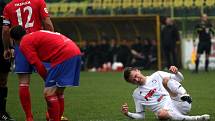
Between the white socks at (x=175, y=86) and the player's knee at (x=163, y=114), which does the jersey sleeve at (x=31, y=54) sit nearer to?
the player's knee at (x=163, y=114)

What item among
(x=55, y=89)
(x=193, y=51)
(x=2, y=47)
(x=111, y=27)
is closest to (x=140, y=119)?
(x=55, y=89)

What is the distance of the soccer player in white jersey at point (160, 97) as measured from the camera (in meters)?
9.97

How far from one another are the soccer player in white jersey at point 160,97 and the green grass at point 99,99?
49cm

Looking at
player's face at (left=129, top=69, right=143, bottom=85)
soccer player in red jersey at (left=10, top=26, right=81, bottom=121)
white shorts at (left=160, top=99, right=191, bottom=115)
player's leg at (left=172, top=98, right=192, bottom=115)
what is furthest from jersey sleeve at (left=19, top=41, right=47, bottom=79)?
player's leg at (left=172, top=98, right=192, bottom=115)

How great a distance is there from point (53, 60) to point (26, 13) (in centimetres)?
178

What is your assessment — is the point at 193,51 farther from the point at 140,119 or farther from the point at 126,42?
the point at 140,119

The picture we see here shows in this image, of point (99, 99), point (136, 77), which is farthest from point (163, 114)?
point (99, 99)

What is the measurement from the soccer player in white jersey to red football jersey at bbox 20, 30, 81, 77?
1279mm

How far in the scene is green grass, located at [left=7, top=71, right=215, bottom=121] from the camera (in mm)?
11352

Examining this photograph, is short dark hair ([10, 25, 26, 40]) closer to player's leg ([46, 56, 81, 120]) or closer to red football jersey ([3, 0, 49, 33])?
player's leg ([46, 56, 81, 120])

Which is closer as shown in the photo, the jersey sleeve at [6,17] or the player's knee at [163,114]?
the player's knee at [163,114]

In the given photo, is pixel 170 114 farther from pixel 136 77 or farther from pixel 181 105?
pixel 136 77

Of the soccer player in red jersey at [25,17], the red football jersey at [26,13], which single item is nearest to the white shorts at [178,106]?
the soccer player in red jersey at [25,17]

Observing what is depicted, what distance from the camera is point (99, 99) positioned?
1453 cm
